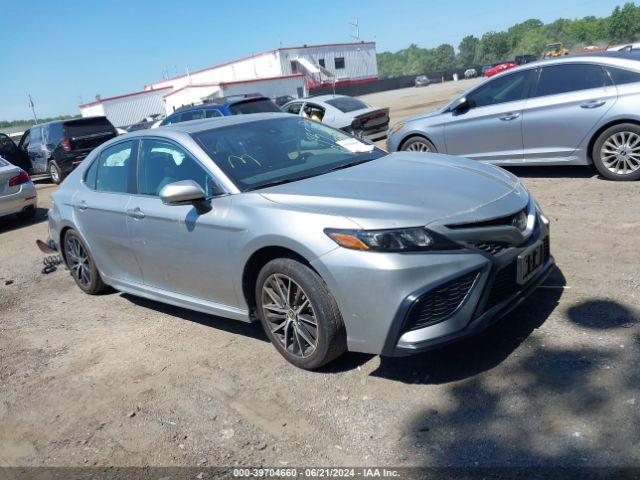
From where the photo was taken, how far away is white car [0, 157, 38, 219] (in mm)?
10430

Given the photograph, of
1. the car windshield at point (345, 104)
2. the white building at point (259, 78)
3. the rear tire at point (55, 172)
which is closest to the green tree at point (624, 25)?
the white building at point (259, 78)

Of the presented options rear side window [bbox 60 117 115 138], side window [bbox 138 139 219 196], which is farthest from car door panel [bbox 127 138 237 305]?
rear side window [bbox 60 117 115 138]

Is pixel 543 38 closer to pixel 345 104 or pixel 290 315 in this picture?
pixel 345 104

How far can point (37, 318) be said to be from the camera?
18.8 ft

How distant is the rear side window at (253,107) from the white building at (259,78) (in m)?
36.7

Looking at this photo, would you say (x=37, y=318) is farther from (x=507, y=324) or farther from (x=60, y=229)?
(x=507, y=324)

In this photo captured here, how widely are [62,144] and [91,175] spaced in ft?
39.2

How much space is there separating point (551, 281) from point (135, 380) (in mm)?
3185

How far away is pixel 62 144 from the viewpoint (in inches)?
645

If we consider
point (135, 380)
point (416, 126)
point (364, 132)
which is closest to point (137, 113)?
point (364, 132)

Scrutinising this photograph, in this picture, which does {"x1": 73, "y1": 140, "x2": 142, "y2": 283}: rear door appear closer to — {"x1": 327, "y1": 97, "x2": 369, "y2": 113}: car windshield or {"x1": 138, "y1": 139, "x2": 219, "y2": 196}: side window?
{"x1": 138, "y1": 139, "x2": 219, "y2": 196}: side window

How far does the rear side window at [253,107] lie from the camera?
44.4 feet

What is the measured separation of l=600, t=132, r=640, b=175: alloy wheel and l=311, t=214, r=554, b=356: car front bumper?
4.57m

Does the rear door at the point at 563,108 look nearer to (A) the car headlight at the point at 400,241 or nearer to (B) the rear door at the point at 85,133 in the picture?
(A) the car headlight at the point at 400,241
